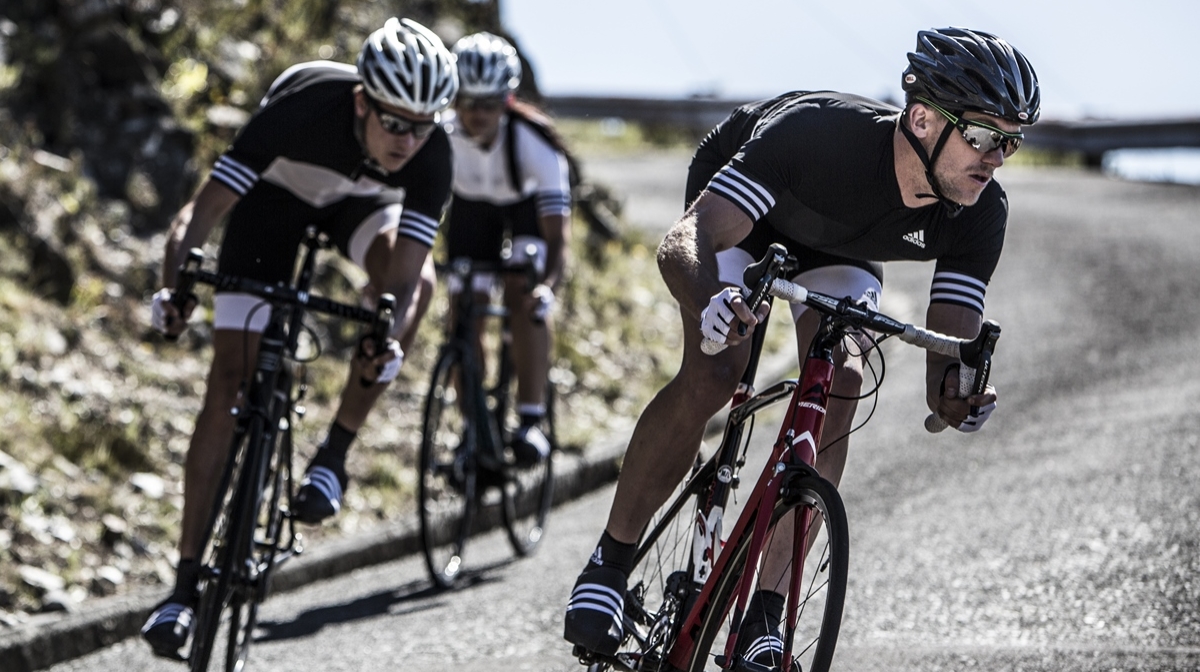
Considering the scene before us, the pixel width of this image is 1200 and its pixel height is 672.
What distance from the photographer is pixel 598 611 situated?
172 inches

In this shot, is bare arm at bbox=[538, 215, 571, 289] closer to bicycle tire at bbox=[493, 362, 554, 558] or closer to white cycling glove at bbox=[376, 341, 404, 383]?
bicycle tire at bbox=[493, 362, 554, 558]

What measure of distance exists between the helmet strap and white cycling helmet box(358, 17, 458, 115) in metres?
1.89

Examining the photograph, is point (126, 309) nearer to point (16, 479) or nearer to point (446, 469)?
point (16, 479)

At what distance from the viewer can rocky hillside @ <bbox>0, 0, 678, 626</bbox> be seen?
709 centimetres

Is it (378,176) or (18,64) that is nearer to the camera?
(378,176)

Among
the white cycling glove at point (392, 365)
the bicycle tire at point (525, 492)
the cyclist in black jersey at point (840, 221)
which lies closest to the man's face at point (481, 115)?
the bicycle tire at point (525, 492)

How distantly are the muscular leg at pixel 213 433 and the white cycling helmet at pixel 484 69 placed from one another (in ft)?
8.37

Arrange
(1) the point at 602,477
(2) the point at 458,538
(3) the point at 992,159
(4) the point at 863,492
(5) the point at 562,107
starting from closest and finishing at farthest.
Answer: (3) the point at 992,159 < (2) the point at 458,538 < (4) the point at 863,492 < (1) the point at 602,477 < (5) the point at 562,107

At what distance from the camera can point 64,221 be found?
29.9 feet

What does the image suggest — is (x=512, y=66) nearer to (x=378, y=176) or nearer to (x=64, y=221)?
(x=378, y=176)

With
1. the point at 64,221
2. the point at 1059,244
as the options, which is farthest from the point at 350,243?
the point at 1059,244

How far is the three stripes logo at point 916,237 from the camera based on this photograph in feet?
14.6

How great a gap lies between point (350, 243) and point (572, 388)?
4910 millimetres

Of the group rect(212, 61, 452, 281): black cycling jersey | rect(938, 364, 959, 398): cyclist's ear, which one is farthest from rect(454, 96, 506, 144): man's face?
rect(938, 364, 959, 398): cyclist's ear
